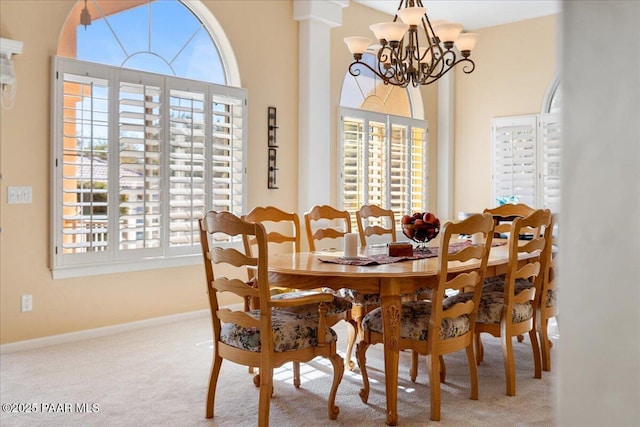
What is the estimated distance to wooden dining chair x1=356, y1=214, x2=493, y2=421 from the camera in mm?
2539

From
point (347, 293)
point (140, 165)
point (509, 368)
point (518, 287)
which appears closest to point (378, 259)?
point (347, 293)

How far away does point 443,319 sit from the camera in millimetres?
2656

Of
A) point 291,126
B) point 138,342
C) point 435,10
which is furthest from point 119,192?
point 435,10

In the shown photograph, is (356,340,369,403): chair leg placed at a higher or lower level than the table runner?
lower

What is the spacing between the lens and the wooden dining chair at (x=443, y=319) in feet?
8.33

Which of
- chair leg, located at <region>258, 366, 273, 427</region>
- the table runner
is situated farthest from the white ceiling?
chair leg, located at <region>258, 366, 273, 427</region>

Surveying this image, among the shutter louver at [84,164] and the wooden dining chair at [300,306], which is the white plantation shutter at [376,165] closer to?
the wooden dining chair at [300,306]

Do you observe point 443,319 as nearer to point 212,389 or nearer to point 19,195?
point 212,389

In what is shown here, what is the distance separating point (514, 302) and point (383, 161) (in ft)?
11.3

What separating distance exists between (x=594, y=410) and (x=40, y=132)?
13.1 ft

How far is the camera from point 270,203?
520cm

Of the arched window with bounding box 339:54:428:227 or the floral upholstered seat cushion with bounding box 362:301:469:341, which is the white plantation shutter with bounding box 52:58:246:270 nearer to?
the arched window with bounding box 339:54:428:227

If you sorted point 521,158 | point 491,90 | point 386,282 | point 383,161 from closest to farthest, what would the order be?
point 386,282, point 383,161, point 521,158, point 491,90

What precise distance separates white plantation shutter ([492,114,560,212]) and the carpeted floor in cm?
314
